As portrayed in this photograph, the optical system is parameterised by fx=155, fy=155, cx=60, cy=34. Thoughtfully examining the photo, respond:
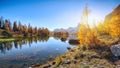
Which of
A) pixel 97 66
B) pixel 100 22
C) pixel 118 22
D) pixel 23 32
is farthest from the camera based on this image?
pixel 23 32

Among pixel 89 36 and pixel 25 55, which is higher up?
pixel 89 36

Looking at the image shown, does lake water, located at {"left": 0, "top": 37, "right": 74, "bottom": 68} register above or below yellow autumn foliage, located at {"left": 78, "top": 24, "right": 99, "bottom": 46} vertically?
below

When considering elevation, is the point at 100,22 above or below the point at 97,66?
above

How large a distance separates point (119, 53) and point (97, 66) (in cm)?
514

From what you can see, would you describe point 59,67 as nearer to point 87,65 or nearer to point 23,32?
point 87,65

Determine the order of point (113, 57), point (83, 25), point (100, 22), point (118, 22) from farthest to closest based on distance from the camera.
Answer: point (100, 22), point (83, 25), point (118, 22), point (113, 57)

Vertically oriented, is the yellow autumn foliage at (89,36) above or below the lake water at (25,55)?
above

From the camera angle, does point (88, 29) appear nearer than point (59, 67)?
No

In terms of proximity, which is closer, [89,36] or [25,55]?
[89,36]

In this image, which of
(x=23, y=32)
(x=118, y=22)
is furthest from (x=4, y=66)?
(x=23, y=32)

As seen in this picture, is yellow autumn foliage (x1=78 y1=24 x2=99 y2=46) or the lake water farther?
the lake water

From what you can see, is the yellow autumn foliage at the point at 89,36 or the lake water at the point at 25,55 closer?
the yellow autumn foliage at the point at 89,36

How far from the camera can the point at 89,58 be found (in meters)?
24.9

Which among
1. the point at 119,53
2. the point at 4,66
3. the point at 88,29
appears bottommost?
the point at 4,66
